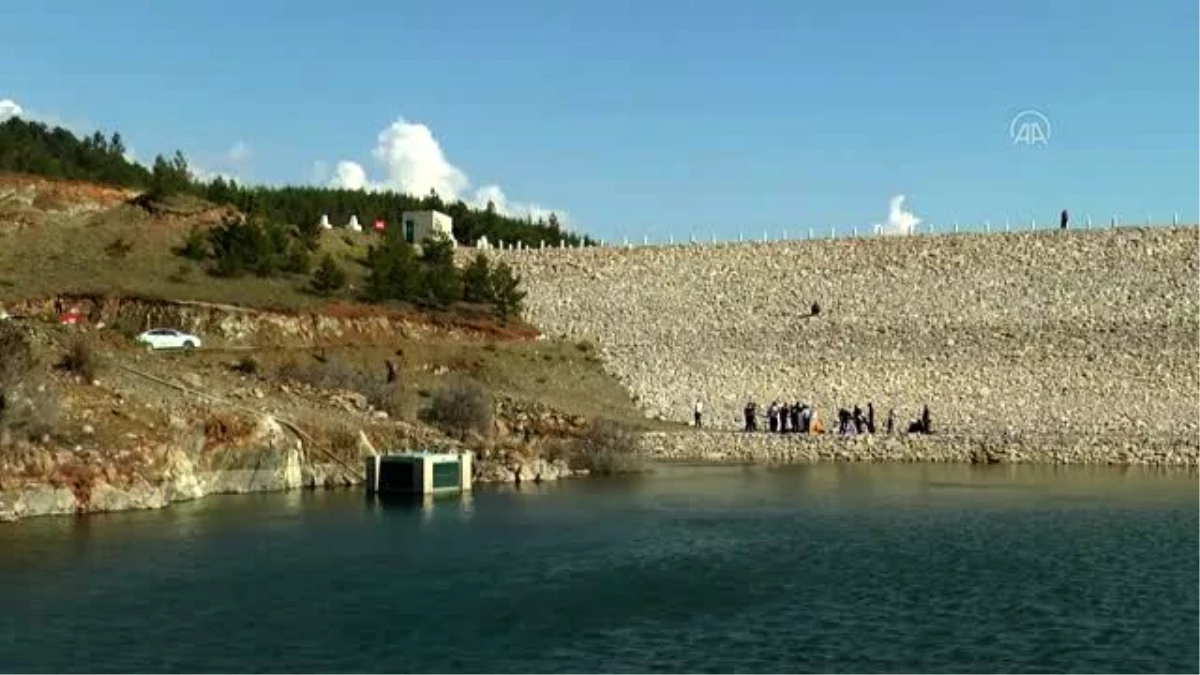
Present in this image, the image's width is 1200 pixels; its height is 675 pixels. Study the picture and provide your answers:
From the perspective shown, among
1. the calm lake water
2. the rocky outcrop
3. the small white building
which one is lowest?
the calm lake water

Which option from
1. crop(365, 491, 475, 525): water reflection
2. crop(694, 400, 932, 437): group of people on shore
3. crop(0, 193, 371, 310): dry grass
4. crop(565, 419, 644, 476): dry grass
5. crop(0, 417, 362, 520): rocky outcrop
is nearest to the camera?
crop(0, 417, 362, 520): rocky outcrop

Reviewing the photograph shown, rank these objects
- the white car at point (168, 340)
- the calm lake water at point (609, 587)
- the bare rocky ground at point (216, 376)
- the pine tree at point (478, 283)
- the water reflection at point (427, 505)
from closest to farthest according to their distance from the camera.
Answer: the calm lake water at point (609, 587) → the water reflection at point (427, 505) → the bare rocky ground at point (216, 376) → the white car at point (168, 340) → the pine tree at point (478, 283)

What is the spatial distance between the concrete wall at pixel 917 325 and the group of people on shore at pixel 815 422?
1.44 m

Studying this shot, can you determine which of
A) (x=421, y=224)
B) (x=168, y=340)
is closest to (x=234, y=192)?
(x=421, y=224)

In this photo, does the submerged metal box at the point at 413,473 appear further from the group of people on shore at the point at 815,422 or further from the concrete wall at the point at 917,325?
the concrete wall at the point at 917,325

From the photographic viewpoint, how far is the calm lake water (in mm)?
19578

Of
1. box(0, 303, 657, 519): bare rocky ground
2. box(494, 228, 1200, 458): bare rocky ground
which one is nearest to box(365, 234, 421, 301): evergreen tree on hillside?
box(0, 303, 657, 519): bare rocky ground

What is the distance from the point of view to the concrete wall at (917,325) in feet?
201

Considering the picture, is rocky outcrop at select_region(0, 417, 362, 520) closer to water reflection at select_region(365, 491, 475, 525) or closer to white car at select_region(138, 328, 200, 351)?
water reflection at select_region(365, 491, 475, 525)

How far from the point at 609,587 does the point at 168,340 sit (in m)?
41.3

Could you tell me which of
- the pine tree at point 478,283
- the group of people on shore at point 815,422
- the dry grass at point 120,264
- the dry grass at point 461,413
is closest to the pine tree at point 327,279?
the dry grass at point 120,264

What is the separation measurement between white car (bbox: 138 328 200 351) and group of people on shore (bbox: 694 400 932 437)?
75.4 ft

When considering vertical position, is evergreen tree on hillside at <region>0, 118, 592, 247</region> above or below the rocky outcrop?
above

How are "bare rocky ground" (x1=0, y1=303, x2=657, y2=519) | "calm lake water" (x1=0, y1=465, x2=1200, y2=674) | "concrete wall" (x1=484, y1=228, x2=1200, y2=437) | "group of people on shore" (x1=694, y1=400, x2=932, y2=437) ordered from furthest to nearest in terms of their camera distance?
"concrete wall" (x1=484, y1=228, x2=1200, y2=437), "group of people on shore" (x1=694, y1=400, x2=932, y2=437), "bare rocky ground" (x1=0, y1=303, x2=657, y2=519), "calm lake water" (x1=0, y1=465, x2=1200, y2=674)
